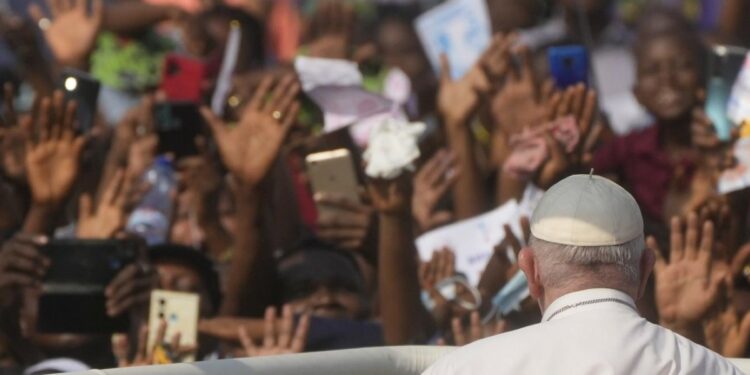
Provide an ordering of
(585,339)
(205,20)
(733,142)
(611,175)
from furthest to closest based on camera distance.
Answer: (205,20)
(611,175)
(733,142)
(585,339)

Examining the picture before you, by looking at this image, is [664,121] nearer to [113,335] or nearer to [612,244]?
[113,335]

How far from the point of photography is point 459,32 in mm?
7168

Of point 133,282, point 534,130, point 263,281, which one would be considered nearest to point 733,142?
point 534,130

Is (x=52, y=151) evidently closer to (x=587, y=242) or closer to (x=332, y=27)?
(x=332, y=27)

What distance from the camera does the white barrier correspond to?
3258mm

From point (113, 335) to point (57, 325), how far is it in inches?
7.4

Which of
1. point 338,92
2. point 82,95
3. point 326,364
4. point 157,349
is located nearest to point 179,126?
point 82,95

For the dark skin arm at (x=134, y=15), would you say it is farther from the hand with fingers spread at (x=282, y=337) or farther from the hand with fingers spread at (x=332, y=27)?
the hand with fingers spread at (x=282, y=337)

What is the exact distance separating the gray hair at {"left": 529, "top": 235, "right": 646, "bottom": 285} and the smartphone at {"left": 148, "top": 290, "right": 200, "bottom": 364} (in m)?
2.27

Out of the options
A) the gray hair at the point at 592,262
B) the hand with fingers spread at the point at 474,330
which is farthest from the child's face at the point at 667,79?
the gray hair at the point at 592,262

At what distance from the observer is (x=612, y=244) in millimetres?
3084

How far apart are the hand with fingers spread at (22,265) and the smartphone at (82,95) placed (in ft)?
2.87

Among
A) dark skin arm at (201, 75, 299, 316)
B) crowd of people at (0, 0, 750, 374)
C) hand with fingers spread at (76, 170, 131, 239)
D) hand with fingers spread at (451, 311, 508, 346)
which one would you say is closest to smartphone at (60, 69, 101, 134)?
crowd of people at (0, 0, 750, 374)

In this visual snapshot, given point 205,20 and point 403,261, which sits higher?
point 205,20
